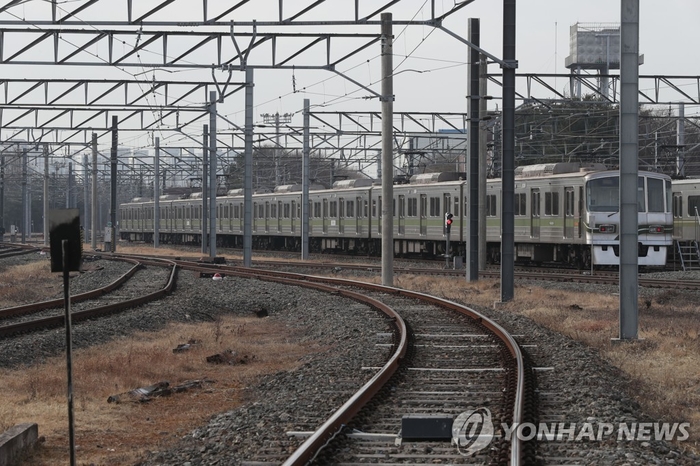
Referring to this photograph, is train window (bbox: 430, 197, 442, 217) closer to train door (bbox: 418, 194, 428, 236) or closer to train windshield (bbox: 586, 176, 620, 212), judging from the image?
train door (bbox: 418, 194, 428, 236)

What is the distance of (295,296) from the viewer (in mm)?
23500

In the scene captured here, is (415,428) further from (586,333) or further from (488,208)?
(488,208)

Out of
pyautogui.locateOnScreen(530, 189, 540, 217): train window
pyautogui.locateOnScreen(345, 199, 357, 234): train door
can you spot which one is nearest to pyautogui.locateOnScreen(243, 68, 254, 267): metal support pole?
pyautogui.locateOnScreen(530, 189, 540, 217): train window

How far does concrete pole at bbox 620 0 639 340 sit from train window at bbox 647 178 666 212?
16.8 metres

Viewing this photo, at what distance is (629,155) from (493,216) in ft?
67.3

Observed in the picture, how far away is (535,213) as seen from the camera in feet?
108

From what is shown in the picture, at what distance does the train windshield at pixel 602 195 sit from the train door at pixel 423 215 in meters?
10.1

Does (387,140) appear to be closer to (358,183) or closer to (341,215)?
(358,183)

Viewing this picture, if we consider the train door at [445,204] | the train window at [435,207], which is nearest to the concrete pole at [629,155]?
the train door at [445,204]

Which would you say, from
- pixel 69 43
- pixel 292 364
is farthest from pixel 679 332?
pixel 69 43

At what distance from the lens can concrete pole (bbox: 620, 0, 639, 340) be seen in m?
14.6

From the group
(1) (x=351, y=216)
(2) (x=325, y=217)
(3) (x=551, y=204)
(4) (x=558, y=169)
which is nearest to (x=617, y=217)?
(3) (x=551, y=204)

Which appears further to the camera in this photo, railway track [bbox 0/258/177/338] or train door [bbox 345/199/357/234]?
train door [bbox 345/199/357/234]

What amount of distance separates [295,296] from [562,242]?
36.3ft
